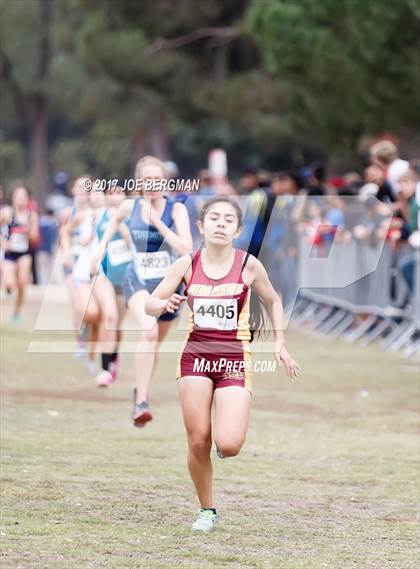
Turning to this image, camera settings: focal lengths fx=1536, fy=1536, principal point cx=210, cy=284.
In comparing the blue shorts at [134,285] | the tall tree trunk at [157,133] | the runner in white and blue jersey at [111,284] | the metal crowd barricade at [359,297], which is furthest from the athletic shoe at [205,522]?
the tall tree trunk at [157,133]

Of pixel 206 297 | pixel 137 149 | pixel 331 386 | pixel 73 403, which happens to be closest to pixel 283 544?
pixel 206 297

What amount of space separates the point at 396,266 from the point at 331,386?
2.73 meters

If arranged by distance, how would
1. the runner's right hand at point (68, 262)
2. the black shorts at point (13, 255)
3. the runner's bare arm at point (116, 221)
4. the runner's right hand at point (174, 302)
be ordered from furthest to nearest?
the black shorts at point (13, 255), the runner's right hand at point (68, 262), the runner's bare arm at point (116, 221), the runner's right hand at point (174, 302)

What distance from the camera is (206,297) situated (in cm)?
761

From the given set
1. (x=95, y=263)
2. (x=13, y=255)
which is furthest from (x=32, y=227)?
(x=95, y=263)

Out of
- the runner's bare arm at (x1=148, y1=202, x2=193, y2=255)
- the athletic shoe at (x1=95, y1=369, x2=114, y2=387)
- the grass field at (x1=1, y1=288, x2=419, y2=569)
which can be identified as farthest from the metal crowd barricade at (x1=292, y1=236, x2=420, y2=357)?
the runner's bare arm at (x1=148, y1=202, x2=193, y2=255)

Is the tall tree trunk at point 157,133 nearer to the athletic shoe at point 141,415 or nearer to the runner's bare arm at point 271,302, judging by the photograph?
the athletic shoe at point 141,415

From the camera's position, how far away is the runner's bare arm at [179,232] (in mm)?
10281

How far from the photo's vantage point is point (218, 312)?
7598mm

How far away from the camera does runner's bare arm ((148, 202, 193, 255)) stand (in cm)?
1028

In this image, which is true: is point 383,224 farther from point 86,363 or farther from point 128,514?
point 128,514

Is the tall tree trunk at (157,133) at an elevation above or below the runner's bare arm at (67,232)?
above

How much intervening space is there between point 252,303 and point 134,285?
3.73 metres

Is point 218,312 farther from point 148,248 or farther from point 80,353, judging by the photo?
point 80,353
